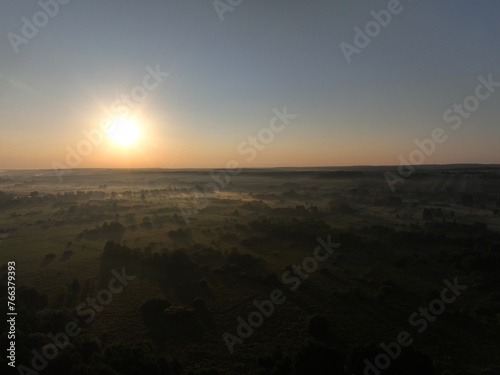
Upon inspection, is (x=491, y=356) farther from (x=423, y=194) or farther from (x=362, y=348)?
(x=423, y=194)

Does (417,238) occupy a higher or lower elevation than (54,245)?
higher

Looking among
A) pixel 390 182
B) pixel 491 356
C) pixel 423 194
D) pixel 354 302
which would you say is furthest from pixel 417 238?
pixel 390 182

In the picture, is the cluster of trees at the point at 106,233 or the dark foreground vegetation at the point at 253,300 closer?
the dark foreground vegetation at the point at 253,300

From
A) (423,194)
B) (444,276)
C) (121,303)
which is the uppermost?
(423,194)

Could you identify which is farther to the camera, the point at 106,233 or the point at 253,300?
the point at 106,233

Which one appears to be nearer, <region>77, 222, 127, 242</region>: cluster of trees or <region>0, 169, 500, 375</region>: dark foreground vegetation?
<region>0, 169, 500, 375</region>: dark foreground vegetation

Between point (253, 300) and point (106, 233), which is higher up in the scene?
point (106, 233)

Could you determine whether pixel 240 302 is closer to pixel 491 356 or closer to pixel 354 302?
pixel 354 302

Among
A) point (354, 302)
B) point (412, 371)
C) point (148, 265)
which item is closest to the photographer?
point (412, 371)

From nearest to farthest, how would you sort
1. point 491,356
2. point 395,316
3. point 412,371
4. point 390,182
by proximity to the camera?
1. point 412,371
2. point 491,356
3. point 395,316
4. point 390,182

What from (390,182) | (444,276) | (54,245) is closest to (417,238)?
(444,276)

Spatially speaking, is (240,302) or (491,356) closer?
(491,356)
